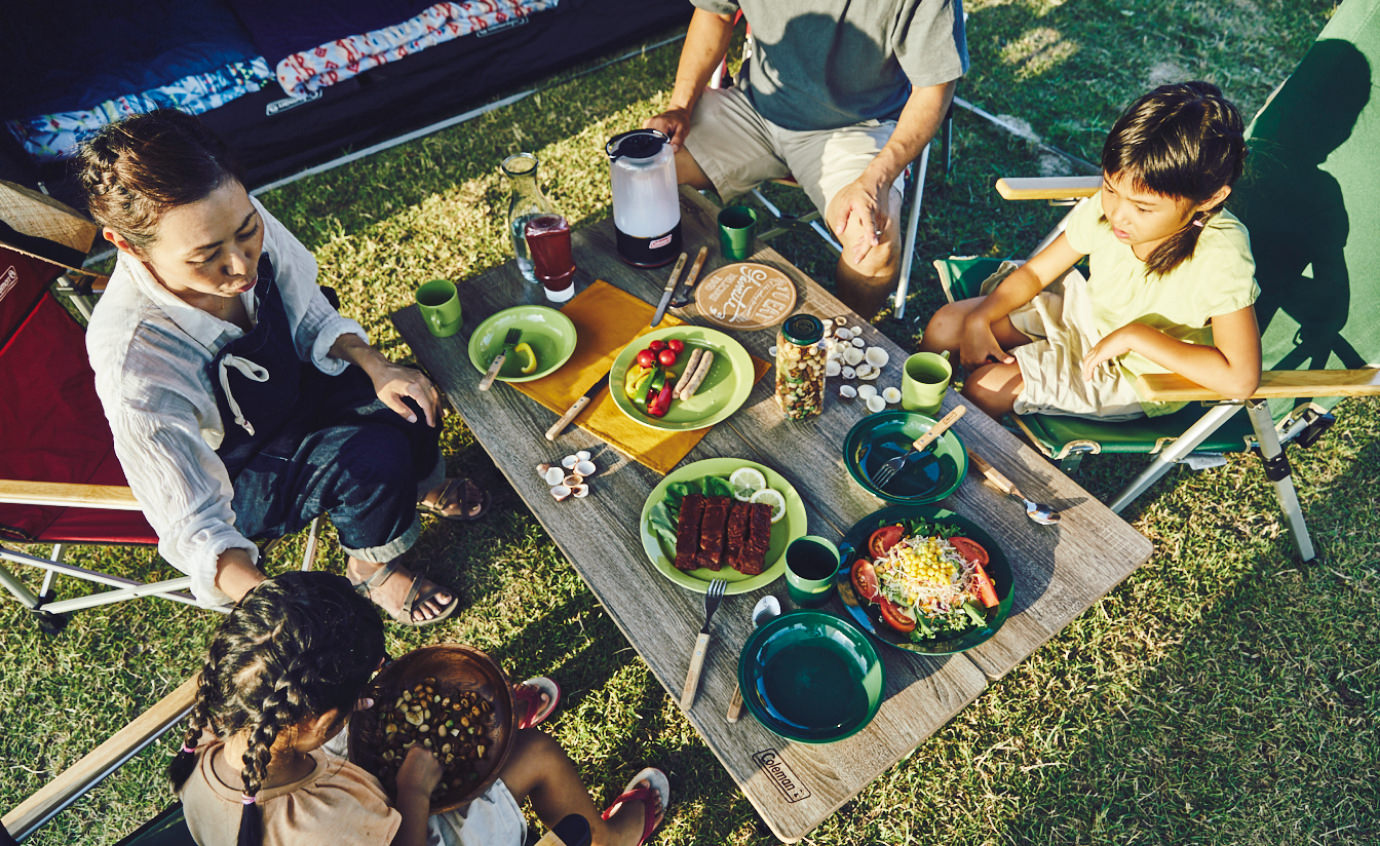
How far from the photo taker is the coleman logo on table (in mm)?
1730

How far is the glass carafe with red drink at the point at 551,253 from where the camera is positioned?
2.69 metres

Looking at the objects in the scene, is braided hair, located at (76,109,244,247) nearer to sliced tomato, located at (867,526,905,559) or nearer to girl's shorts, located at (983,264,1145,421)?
sliced tomato, located at (867,526,905,559)

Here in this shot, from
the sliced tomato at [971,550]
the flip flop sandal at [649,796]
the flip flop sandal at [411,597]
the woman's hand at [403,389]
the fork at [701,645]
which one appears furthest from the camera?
the flip flop sandal at [411,597]

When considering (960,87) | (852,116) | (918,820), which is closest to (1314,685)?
(918,820)

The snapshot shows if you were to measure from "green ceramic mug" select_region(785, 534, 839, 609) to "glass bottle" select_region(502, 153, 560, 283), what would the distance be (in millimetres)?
1621

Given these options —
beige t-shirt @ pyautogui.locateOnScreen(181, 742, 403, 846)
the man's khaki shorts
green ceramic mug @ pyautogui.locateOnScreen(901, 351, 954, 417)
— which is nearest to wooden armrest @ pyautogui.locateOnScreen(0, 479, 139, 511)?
beige t-shirt @ pyautogui.locateOnScreen(181, 742, 403, 846)

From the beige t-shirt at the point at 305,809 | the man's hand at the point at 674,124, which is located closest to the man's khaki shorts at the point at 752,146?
the man's hand at the point at 674,124

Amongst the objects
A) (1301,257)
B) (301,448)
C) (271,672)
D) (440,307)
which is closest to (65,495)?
(301,448)

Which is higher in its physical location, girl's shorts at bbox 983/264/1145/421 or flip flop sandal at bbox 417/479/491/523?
girl's shorts at bbox 983/264/1145/421

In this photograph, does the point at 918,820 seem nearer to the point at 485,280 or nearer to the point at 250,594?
the point at 250,594

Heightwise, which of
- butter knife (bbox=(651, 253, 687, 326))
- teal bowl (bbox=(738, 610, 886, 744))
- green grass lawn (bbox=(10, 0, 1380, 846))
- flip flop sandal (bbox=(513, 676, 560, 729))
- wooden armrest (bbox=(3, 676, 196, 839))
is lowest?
green grass lawn (bbox=(10, 0, 1380, 846))

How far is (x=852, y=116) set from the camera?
3436mm

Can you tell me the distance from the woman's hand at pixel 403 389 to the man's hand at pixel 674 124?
157 centimetres

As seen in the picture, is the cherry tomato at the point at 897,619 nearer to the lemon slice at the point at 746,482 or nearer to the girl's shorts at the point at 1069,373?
the lemon slice at the point at 746,482
